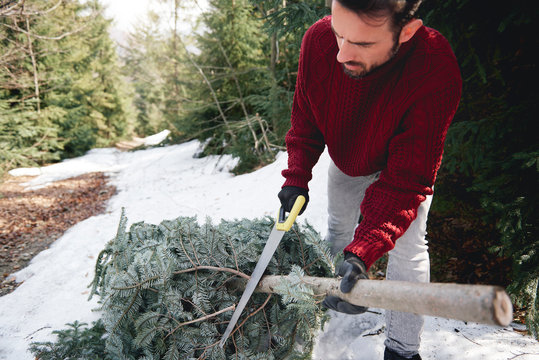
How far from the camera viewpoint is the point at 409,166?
1.33 m

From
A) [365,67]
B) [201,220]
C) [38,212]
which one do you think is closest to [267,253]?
[365,67]

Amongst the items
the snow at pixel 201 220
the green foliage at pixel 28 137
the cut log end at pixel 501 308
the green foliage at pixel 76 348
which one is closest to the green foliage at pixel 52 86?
the green foliage at pixel 28 137

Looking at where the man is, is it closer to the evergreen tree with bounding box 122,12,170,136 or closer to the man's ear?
the man's ear

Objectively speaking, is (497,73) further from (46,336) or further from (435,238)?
(46,336)

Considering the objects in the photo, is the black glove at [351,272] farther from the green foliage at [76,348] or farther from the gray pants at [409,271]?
the green foliage at [76,348]

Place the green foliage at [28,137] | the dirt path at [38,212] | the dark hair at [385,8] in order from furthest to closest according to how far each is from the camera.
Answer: the green foliage at [28,137] < the dirt path at [38,212] < the dark hair at [385,8]

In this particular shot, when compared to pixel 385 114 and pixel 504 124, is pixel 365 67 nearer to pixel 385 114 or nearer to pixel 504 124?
pixel 385 114

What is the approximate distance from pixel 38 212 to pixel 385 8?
7.54m

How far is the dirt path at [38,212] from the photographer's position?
166 inches

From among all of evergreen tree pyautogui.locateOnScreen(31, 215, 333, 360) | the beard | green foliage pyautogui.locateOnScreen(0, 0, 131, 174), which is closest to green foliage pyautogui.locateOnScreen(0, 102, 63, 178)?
green foliage pyautogui.locateOnScreen(0, 0, 131, 174)

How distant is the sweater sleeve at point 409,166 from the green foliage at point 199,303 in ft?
1.48

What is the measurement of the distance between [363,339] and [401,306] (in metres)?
1.38

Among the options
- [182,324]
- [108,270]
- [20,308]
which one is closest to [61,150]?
[20,308]

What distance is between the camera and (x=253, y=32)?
8781 millimetres
